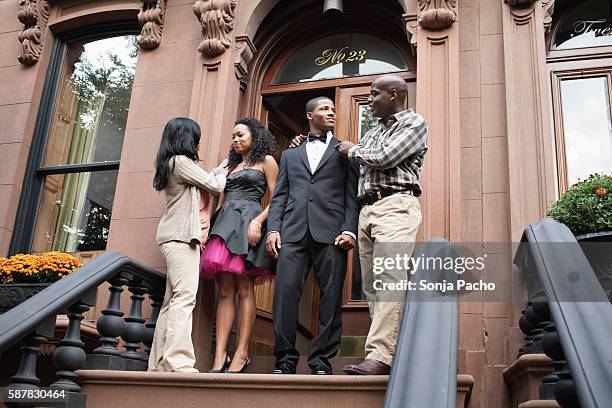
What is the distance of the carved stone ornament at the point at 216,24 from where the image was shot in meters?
6.87

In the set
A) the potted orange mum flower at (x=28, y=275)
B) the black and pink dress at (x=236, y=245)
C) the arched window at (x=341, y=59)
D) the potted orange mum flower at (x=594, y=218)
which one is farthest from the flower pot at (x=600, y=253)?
the potted orange mum flower at (x=28, y=275)

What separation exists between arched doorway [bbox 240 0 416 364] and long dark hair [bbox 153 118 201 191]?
6.07 ft

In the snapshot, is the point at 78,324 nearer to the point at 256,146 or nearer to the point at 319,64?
the point at 256,146

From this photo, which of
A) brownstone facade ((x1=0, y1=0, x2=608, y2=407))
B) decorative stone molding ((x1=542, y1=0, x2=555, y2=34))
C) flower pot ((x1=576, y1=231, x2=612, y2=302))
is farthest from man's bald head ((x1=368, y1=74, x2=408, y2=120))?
decorative stone molding ((x1=542, y1=0, x2=555, y2=34))

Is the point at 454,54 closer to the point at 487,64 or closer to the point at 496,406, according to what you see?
the point at 487,64

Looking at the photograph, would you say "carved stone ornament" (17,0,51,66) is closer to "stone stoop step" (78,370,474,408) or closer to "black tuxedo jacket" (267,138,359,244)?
"black tuxedo jacket" (267,138,359,244)

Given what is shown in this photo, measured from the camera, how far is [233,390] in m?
3.88

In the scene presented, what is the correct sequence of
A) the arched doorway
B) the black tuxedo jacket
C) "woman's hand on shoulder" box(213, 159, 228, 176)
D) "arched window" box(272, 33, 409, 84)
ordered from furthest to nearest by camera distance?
"arched window" box(272, 33, 409, 84) → the arched doorway → "woman's hand on shoulder" box(213, 159, 228, 176) → the black tuxedo jacket

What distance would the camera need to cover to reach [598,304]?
2836mm

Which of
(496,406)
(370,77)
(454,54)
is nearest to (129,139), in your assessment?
(370,77)

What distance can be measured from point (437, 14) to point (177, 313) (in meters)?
3.51

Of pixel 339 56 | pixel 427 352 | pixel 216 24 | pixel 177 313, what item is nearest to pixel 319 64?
pixel 339 56

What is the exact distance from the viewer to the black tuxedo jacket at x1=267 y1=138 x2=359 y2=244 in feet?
16.1

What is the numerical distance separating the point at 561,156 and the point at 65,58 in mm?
5770
